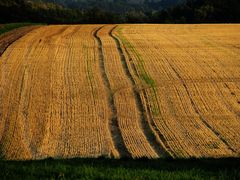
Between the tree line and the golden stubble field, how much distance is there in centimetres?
3125

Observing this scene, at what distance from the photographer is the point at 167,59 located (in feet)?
109

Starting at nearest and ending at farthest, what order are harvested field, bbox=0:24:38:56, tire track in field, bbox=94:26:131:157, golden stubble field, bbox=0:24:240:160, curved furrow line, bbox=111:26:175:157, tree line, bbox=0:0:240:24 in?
tire track in field, bbox=94:26:131:157
curved furrow line, bbox=111:26:175:157
golden stubble field, bbox=0:24:240:160
harvested field, bbox=0:24:38:56
tree line, bbox=0:0:240:24

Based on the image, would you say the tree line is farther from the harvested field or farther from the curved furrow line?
the curved furrow line

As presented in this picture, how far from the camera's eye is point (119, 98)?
81.7 ft

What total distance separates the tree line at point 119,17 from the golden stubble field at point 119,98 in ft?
103

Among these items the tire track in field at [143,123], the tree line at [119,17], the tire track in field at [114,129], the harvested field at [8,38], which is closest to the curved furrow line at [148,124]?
the tire track in field at [143,123]

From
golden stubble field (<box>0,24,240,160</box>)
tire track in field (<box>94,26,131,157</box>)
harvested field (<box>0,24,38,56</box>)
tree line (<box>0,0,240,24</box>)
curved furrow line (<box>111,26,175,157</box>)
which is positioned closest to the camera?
tire track in field (<box>94,26,131,157</box>)

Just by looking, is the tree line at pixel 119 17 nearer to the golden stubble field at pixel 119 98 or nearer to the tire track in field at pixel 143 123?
the golden stubble field at pixel 119 98

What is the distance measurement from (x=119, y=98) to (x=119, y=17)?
52110mm

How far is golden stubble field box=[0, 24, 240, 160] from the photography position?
18.7 metres

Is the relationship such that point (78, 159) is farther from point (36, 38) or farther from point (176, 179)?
point (36, 38)

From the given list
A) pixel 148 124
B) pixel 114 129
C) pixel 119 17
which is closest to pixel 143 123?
pixel 148 124

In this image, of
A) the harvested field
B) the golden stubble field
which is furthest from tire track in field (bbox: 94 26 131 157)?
the harvested field

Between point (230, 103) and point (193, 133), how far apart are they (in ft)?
16.4
